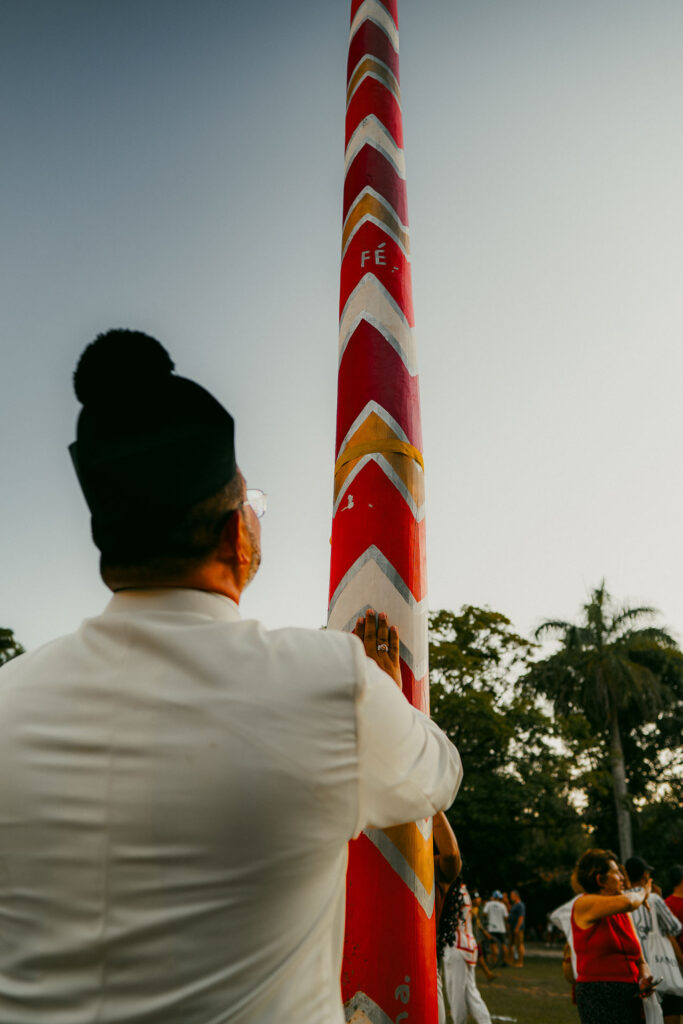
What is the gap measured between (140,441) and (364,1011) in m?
1.37

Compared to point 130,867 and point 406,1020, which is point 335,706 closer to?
point 130,867

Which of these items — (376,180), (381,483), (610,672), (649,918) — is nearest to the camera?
(381,483)

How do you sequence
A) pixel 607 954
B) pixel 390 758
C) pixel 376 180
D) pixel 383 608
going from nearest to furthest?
pixel 390 758 < pixel 383 608 < pixel 376 180 < pixel 607 954

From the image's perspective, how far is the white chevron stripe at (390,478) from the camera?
2.19 meters

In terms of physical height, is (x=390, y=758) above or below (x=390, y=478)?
below

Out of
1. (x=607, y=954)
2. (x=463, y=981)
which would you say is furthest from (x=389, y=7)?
(x=463, y=981)

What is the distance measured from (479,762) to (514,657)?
353cm

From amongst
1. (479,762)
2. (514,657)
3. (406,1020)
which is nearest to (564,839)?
(479,762)

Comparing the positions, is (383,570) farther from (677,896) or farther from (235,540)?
(677,896)

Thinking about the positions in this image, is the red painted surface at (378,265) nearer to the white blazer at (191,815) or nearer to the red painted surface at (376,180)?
the red painted surface at (376,180)

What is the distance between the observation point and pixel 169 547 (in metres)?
1.30

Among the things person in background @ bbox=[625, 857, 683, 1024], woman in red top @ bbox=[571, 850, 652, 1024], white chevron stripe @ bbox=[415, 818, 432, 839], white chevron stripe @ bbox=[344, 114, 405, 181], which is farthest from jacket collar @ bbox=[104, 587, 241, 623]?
person in background @ bbox=[625, 857, 683, 1024]

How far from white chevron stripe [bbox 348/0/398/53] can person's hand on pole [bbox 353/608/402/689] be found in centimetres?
249

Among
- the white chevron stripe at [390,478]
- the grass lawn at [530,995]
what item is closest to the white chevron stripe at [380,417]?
the white chevron stripe at [390,478]
